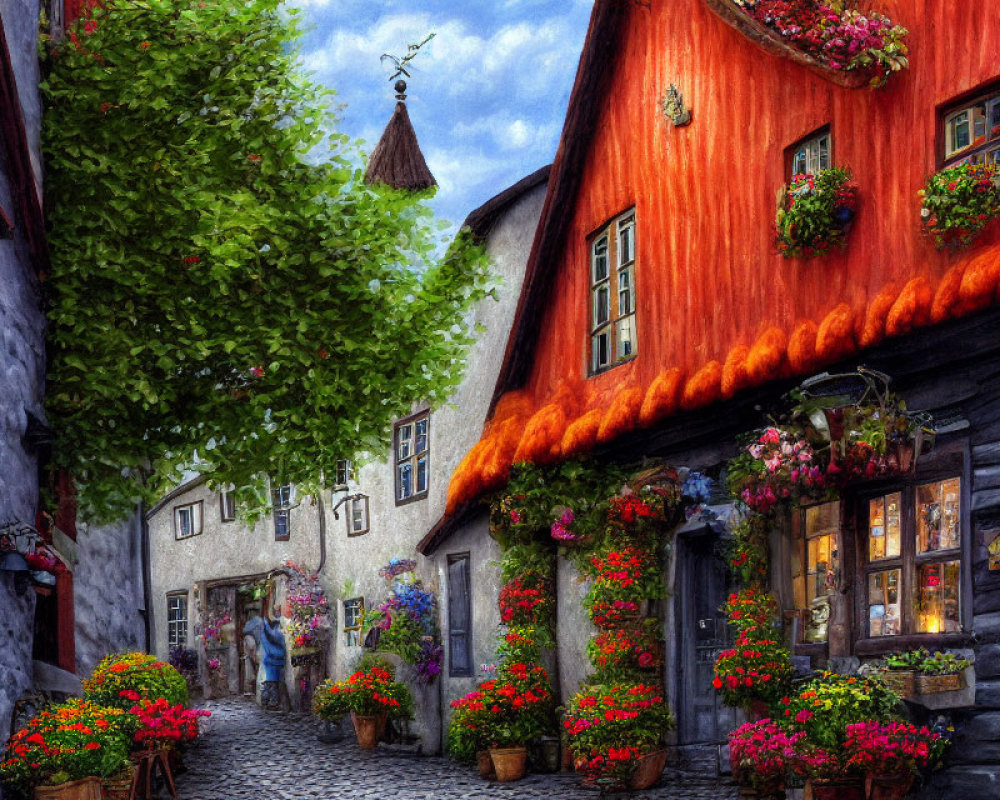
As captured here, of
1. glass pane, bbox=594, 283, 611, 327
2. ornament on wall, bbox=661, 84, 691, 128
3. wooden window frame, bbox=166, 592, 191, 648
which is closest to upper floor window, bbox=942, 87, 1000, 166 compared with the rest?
ornament on wall, bbox=661, 84, 691, 128

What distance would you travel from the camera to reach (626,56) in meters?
13.1

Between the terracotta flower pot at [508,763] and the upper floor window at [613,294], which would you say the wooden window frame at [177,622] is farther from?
the upper floor window at [613,294]

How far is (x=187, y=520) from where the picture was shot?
28141mm

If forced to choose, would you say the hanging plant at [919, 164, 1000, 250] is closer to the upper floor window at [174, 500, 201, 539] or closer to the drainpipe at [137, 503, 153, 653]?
the drainpipe at [137, 503, 153, 653]

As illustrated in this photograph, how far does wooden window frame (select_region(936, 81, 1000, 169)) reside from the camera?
8.40 metres

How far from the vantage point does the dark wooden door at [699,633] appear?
1188 cm

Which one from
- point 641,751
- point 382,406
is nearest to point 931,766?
point 641,751

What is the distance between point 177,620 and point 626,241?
18.1 metres

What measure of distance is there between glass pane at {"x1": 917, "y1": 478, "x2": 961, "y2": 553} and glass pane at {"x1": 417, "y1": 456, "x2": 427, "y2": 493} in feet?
32.4

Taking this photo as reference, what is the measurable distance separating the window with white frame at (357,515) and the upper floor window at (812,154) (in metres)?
10.9

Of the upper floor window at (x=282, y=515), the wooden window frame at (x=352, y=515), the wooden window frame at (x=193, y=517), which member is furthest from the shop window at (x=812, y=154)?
the wooden window frame at (x=193, y=517)

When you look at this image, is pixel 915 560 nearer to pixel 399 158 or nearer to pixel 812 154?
pixel 812 154

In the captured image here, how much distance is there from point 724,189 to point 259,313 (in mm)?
4815

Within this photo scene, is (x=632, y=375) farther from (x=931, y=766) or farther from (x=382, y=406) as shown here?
(x=931, y=766)
